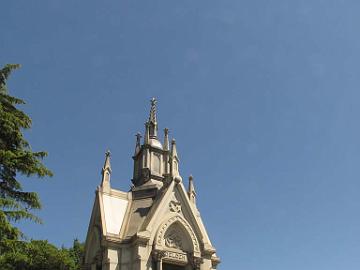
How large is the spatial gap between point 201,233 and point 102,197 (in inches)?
252

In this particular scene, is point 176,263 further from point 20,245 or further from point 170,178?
point 20,245

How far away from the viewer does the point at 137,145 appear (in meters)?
30.4

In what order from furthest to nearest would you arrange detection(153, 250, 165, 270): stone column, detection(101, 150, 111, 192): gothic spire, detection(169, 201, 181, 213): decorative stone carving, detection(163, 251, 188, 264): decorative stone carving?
detection(101, 150, 111, 192): gothic spire < detection(169, 201, 181, 213): decorative stone carving < detection(163, 251, 188, 264): decorative stone carving < detection(153, 250, 165, 270): stone column

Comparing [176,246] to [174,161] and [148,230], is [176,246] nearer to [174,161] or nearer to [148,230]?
[148,230]

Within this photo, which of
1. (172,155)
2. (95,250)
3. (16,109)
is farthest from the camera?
(172,155)

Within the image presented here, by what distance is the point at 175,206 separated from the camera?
23656mm

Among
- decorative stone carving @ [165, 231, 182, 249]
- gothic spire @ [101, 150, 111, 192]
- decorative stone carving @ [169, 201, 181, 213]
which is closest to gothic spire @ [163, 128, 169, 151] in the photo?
gothic spire @ [101, 150, 111, 192]

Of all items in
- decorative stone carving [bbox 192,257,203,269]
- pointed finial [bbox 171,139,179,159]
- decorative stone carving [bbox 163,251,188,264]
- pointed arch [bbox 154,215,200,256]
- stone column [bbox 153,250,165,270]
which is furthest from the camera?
pointed finial [bbox 171,139,179,159]

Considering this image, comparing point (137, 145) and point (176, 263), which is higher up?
point (137, 145)

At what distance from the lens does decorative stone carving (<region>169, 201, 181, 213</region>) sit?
2350 centimetres

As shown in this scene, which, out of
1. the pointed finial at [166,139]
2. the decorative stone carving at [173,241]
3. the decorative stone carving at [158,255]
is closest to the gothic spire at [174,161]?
the pointed finial at [166,139]

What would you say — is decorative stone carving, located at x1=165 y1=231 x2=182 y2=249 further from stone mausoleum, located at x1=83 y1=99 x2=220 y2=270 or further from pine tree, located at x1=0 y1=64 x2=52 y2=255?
pine tree, located at x1=0 y1=64 x2=52 y2=255

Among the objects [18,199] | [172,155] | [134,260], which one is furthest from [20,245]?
[172,155]

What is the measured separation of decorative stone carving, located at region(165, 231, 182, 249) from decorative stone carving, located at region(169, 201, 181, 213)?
4.21 feet
